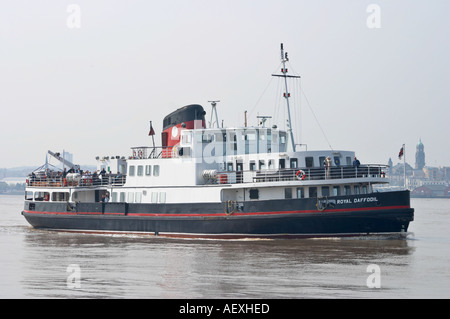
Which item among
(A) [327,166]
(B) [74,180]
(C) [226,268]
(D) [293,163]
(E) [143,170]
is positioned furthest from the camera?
(B) [74,180]

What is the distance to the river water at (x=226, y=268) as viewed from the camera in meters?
20.1

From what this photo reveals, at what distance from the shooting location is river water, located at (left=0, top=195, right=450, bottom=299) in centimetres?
2012

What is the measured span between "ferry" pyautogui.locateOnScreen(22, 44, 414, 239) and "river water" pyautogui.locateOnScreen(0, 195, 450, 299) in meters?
0.88

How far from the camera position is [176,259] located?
1093 inches

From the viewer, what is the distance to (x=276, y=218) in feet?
107

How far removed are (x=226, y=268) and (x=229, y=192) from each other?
9.73 metres

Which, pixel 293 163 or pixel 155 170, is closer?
pixel 293 163

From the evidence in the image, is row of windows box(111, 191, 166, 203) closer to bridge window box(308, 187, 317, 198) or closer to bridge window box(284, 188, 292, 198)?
bridge window box(284, 188, 292, 198)

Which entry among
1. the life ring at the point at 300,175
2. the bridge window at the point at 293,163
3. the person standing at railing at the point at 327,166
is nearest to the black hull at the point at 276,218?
the life ring at the point at 300,175

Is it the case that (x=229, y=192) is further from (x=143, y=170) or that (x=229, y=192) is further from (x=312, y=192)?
(x=143, y=170)

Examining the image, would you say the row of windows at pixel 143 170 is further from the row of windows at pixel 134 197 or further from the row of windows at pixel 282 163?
the row of windows at pixel 282 163

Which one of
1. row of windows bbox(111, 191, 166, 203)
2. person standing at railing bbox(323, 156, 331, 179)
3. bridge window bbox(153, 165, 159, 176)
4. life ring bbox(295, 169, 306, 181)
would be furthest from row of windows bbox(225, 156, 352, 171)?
→ bridge window bbox(153, 165, 159, 176)

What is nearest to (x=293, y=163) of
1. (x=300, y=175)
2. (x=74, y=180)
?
(x=300, y=175)
